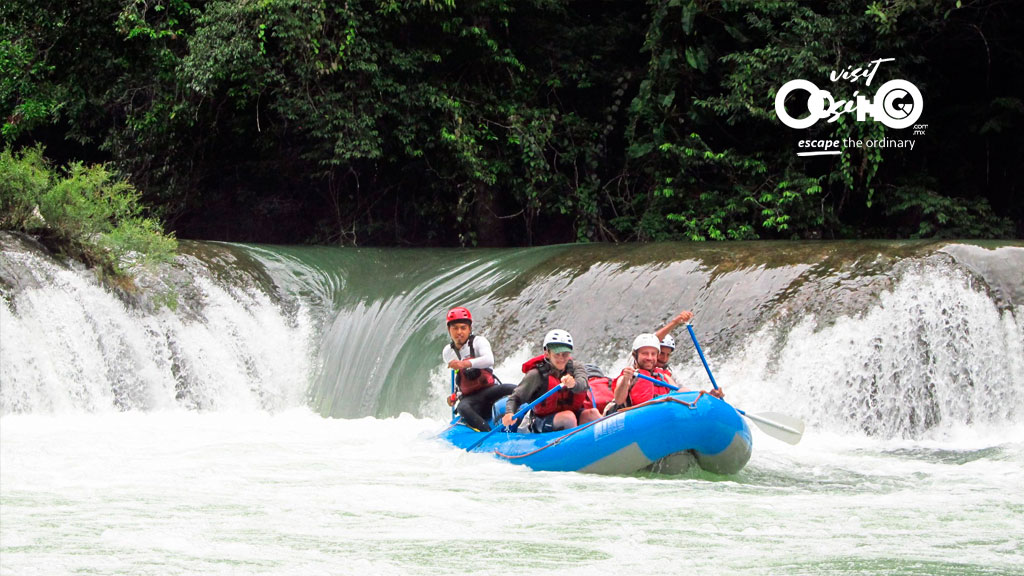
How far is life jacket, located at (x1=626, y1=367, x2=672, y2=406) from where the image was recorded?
7.00 m

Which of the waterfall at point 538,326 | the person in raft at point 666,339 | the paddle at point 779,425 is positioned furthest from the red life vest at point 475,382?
the waterfall at point 538,326

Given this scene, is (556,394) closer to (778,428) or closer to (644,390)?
(644,390)

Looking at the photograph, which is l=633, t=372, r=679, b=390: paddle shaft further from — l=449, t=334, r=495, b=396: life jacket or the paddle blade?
l=449, t=334, r=495, b=396: life jacket

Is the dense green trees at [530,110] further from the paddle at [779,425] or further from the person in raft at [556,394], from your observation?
the person in raft at [556,394]

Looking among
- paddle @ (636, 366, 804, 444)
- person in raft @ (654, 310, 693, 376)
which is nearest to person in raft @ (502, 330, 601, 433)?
person in raft @ (654, 310, 693, 376)

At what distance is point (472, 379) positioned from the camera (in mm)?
7949

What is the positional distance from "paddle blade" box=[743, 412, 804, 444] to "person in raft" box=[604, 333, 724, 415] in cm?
46

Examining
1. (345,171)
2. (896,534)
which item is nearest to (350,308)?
(345,171)

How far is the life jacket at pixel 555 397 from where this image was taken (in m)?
7.17

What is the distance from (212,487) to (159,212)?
10620 millimetres

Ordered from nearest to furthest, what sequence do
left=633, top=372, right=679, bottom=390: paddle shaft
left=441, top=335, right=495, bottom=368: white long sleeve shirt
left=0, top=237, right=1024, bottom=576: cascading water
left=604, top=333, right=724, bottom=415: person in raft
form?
left=0, top=237, right=1024, bottom=576: cascading water, left=633, top=372, right=679, bottom=390: paddle shaft, left=604, top=333, right=724, bottom=415: person in raft, left=441, top=335, right=495, bottom=368: white long sleeve shirt

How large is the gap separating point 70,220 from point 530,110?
7114mm

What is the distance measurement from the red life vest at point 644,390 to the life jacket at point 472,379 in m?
1.23

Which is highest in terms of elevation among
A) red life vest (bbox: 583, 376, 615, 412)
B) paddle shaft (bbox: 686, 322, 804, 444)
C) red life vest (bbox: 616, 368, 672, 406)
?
red life vest (bbox: 616, 368, 672, 406)
